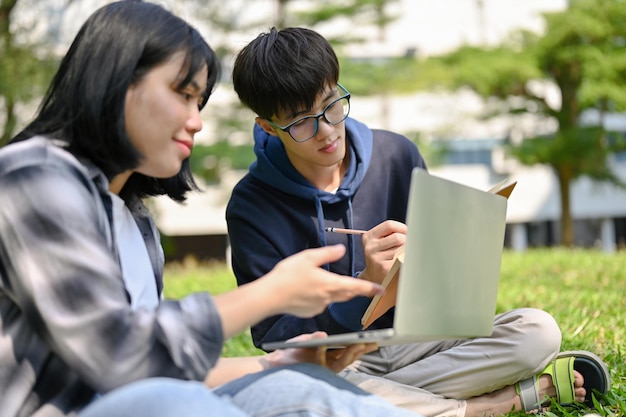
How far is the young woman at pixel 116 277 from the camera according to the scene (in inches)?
45.9

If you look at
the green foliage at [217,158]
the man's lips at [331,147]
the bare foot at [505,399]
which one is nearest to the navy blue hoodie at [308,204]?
the man's lips at [331,147]

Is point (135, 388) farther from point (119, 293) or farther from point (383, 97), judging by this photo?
point (383, 97)

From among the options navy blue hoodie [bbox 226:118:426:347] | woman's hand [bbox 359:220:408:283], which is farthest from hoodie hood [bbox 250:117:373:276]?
woman's hand [bbox 359:220:408:283]

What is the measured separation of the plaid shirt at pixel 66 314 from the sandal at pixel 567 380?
1.06 m

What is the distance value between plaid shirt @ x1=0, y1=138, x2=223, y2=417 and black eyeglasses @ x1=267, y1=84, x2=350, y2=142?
0.89 meters

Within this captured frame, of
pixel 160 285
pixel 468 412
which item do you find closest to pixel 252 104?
pixel 160 285

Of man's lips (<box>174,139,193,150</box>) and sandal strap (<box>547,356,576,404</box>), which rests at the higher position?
man's lips (<box>174,139,193,150</box>)

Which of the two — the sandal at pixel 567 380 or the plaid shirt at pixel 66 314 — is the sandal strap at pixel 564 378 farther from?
the plaid shirt at pixel 66 314

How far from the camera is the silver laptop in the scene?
1297 mm

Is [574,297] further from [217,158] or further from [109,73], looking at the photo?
[217,158]

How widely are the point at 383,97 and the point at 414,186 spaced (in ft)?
56.8

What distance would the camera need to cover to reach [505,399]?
202 centimetres

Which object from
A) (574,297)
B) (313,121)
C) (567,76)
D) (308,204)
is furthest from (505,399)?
(567,76)

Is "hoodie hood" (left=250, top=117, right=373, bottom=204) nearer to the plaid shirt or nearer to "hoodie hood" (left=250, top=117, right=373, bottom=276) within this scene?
"hoodie hood" (left=250, top=117, right=373, bottom=276)
